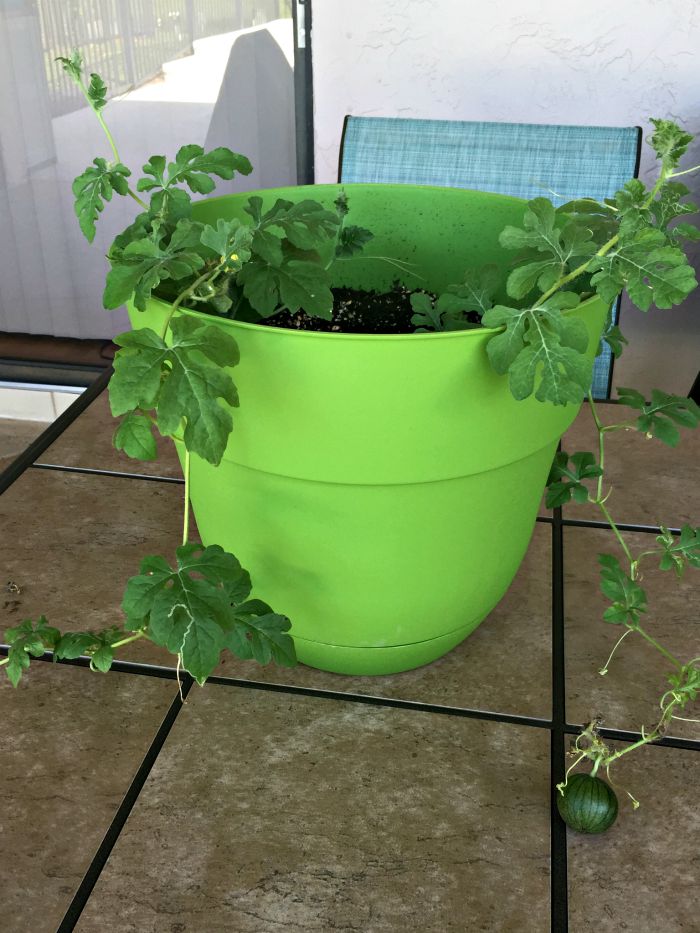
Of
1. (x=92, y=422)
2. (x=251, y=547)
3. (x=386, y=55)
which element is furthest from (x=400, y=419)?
(x=386, y=55)

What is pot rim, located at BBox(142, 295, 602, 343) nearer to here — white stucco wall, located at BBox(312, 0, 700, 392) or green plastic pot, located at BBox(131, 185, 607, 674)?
green plastic pot, located at BBox(131, 185, 607, 674)

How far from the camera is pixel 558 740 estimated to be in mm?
616

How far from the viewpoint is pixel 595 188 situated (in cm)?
135

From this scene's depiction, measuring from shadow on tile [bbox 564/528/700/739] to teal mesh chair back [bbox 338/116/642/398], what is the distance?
22.4 inches

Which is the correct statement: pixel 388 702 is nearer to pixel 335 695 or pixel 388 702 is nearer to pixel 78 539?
pixel 335 695

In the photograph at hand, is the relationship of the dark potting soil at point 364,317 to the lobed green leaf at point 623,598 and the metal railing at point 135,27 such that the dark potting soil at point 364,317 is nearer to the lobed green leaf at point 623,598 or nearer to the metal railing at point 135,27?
the lobed green leaf at point 623,598

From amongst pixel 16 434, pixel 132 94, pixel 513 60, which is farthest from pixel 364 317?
pixel 16 434

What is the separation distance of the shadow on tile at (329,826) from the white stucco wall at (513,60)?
5.12 feet

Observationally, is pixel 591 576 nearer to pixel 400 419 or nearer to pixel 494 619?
pixel 494 619

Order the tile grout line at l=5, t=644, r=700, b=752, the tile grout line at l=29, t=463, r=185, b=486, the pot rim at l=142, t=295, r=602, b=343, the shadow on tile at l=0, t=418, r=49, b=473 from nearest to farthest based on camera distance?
the pot rim at l=142, t=295, r=602, b=343, the tile grout line at l=5, t=644, r=700, b=752, the tile grout line at l=29, t=463, r=185, b=486, the shadow on tile at l=0, t=418, r=49, b=473

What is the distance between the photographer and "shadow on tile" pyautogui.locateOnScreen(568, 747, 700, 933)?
503mm

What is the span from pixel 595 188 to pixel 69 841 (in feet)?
3.90

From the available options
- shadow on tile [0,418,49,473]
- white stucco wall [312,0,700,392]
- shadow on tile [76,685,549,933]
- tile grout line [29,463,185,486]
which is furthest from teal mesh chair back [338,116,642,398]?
shadow on tile [0,418,49,473]

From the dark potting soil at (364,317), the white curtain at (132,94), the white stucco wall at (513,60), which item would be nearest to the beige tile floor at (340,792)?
the dark potting soil at (364,317)
